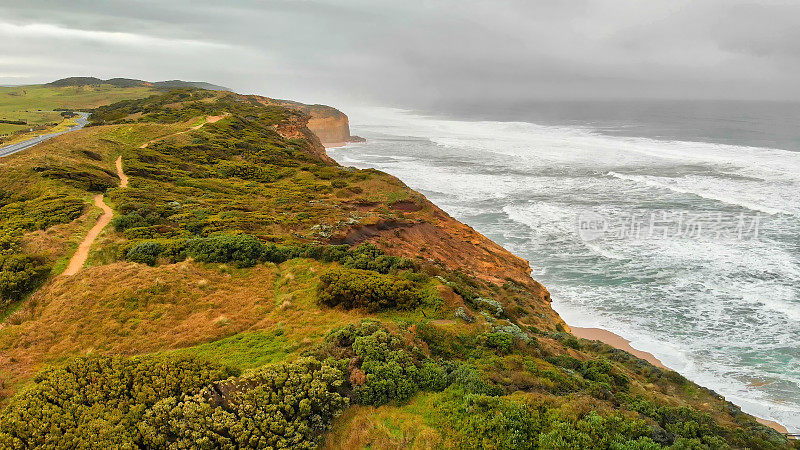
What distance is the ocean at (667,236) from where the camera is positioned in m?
18.4

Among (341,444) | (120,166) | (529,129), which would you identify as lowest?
(341,444)

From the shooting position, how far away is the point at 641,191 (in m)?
43.8

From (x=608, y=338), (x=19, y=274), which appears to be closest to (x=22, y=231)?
(x=19, y=274)

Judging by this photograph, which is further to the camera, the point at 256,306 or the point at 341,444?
the point at 256,306

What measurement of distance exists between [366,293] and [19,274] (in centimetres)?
995

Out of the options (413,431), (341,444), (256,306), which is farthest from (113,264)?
(413,431)

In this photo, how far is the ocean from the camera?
1844 centimetres

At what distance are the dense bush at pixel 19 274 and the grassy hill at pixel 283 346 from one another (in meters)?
0.05

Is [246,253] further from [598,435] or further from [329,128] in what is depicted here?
[329,128]

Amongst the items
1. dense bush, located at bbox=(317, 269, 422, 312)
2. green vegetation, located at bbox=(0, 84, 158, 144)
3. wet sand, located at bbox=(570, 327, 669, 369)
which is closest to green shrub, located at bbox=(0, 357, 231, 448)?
dense bush, located at bbox=(317, 269, 422, 312)

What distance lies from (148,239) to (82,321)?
5430 millimetres

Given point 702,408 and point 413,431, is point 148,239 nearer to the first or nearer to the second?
point 413,431

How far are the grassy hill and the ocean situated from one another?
16.8ft

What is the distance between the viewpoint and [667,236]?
102 ft
